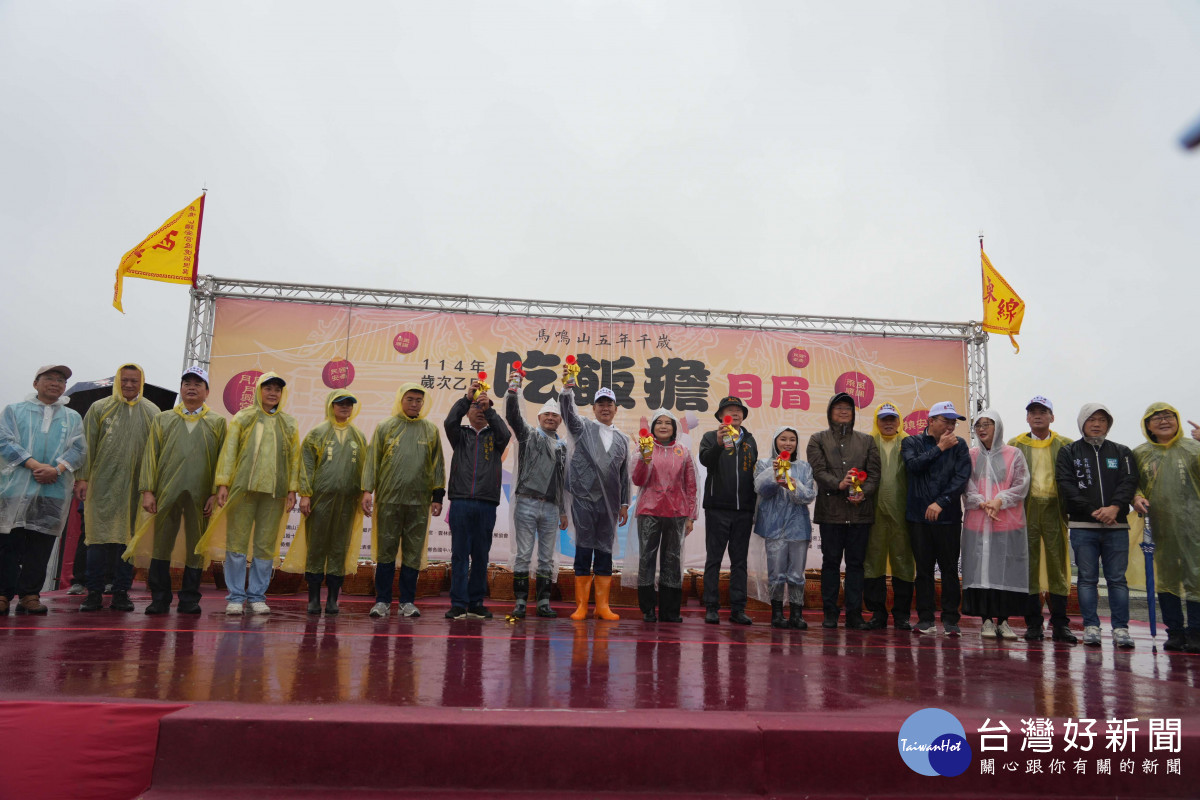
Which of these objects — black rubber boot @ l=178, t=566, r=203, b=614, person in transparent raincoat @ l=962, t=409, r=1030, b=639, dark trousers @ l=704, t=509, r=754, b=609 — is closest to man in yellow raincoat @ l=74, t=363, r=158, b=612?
black rubber boot @ l=178, t=566, r=203, b=614

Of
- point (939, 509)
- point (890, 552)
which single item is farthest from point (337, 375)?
point (939, 509)

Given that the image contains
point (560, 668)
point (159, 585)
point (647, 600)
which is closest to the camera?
point (560, 668)

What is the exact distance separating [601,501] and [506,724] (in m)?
3.30

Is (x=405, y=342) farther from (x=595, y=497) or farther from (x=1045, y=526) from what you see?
(x=1045, y=526)

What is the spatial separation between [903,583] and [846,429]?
128cm

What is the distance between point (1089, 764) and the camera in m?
2.14

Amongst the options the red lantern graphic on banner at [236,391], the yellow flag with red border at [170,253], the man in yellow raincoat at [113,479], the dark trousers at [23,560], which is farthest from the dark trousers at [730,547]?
the yellow flag with red border at [170,253]

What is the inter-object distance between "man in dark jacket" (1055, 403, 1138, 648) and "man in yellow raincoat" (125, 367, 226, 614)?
609 cm

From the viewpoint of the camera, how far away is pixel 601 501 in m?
5.34

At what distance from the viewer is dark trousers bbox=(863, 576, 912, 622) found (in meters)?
5.43

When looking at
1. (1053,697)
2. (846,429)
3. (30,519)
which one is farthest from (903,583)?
(30,519)

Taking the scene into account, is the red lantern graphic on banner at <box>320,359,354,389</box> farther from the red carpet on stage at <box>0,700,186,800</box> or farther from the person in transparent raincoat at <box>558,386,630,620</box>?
the red carpet on stage at <box>0,700,186,800</box>

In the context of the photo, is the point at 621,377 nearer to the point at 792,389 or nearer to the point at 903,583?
the point at 792,389

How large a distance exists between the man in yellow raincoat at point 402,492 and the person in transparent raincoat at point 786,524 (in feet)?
8.32
